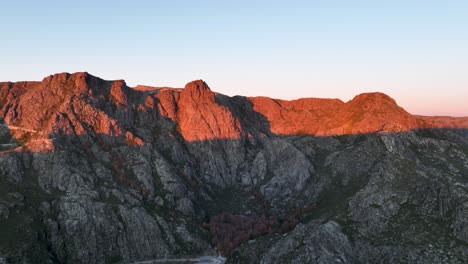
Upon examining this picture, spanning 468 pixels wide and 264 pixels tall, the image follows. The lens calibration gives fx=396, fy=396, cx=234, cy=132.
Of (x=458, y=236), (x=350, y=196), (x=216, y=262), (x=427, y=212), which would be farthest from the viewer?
(x=350, y=196)

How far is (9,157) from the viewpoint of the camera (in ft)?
561

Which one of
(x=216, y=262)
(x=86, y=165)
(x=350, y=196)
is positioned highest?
(x=86, y=165)

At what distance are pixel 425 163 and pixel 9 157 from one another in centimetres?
18055

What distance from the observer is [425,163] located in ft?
567

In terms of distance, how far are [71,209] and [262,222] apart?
80103mm

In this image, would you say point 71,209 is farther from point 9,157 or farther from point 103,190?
point 9,157

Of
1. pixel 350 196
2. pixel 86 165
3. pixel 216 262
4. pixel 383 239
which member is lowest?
pixel 216 262

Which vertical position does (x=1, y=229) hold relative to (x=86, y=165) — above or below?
below

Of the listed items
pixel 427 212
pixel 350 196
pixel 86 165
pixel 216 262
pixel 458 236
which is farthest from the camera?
pixel 86 165

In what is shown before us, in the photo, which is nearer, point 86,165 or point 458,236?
point 458,236

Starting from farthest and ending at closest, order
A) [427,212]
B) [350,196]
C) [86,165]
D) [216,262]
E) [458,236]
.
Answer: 1. [86,165]
2. [350,196]
3. [216,262]
4. [427,212]
5. [458,236]

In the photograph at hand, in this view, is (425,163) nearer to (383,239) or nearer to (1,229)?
(383,239)

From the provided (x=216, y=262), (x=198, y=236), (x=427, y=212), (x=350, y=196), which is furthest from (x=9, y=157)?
(x=427, y=212)

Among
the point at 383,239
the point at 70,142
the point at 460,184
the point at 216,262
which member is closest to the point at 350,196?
the point at 383,239
